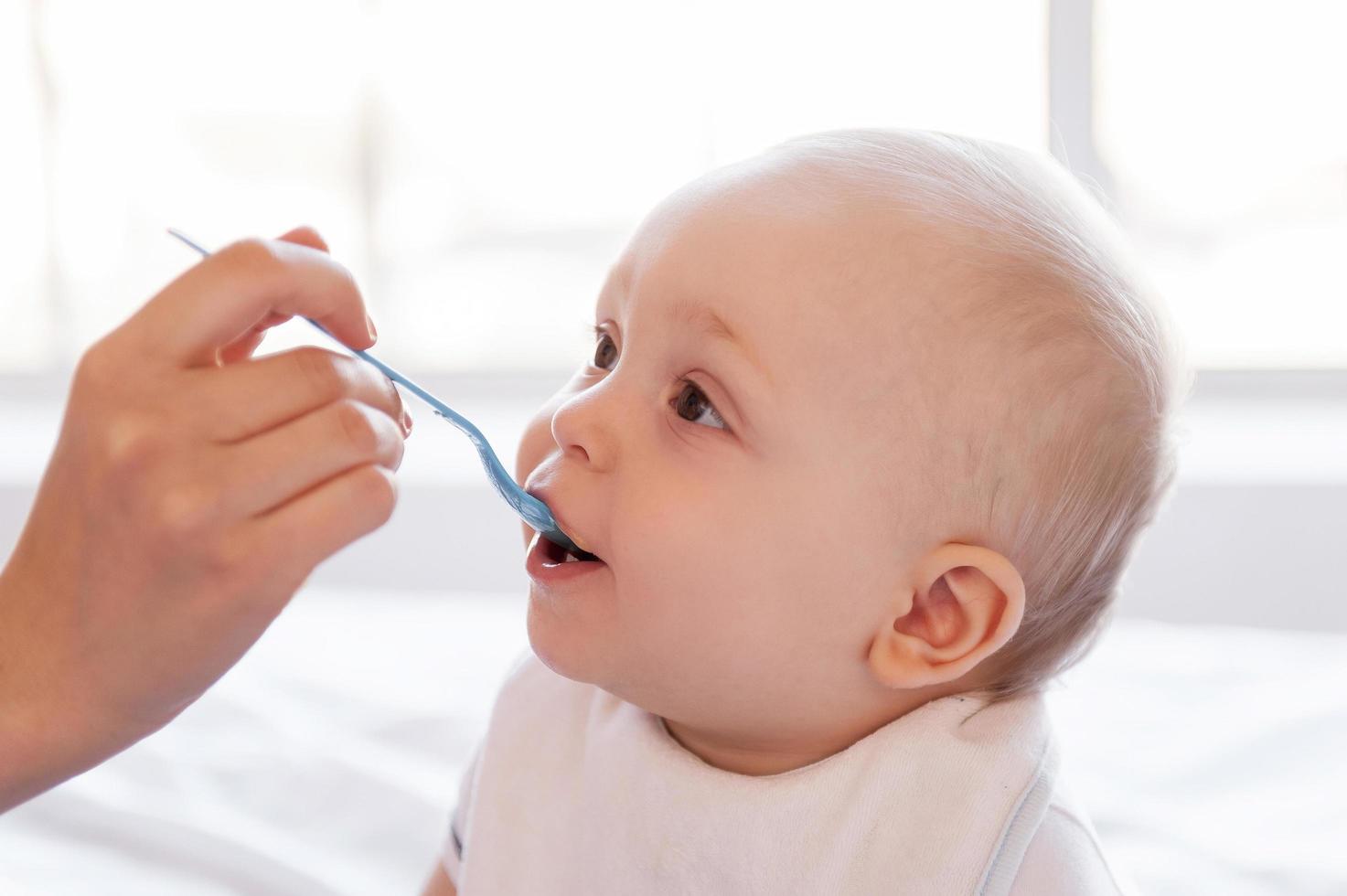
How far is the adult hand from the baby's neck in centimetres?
38

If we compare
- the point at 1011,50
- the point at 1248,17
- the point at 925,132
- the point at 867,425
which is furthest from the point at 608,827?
the point at 1248,17

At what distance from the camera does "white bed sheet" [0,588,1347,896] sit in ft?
3.83

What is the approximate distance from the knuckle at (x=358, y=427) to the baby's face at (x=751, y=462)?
0.17 meters

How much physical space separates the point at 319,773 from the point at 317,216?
2.02m

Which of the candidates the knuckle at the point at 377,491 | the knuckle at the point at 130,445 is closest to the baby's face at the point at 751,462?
the knuckle at the point at 377,491

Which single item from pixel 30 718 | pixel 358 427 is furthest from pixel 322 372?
pixel 30 718

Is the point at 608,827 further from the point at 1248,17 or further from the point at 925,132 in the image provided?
the point at 1248,17

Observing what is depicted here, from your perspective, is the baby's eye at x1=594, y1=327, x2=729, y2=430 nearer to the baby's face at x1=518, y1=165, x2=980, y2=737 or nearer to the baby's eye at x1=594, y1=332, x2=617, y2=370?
the baby's face at x1=518, y1=165, x2=980, y2=737

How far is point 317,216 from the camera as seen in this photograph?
309 centimetres

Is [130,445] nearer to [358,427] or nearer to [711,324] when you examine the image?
[358,427]

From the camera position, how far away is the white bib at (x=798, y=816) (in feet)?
3.02

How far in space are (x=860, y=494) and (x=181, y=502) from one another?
17.3 inches

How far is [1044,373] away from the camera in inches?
35.5

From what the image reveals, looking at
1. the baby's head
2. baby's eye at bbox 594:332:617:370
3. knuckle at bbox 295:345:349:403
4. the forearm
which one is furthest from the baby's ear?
the forearm
